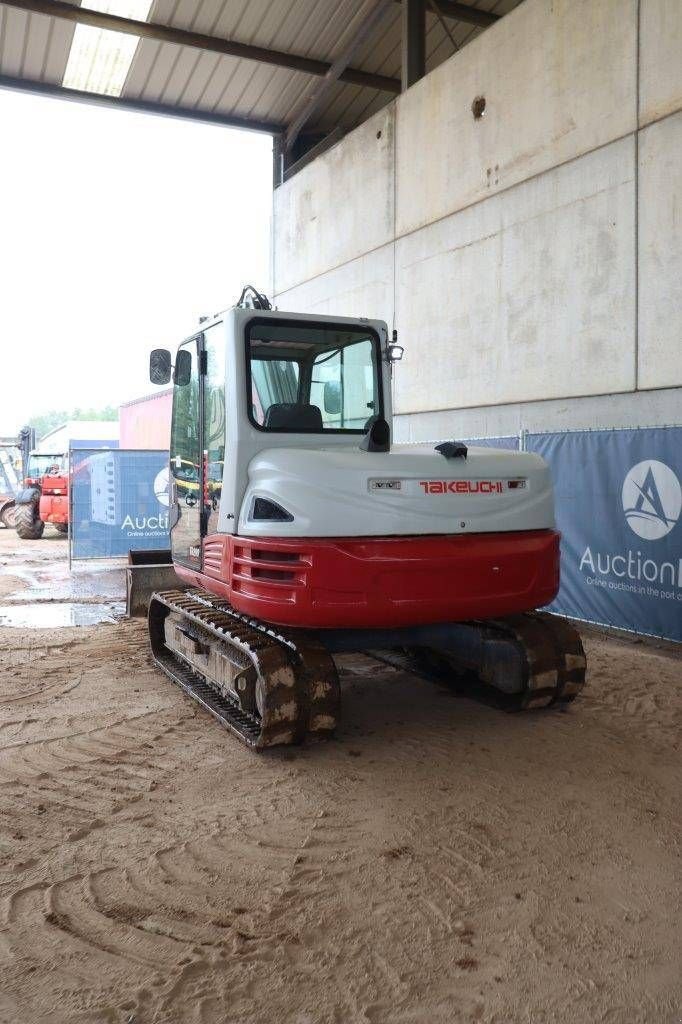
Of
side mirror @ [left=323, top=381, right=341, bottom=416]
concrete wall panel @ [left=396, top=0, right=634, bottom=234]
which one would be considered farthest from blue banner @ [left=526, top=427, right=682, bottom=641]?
side mirror @ [left=323, top=381, right=341, bottom=416]

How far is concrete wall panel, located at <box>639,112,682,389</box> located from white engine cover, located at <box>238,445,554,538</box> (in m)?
3.79

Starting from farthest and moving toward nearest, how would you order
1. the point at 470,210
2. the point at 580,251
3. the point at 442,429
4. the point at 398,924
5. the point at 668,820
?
the point at 442,429 < the point at 470,210 < the point at 580,251 < the point at 668,820 < the point at 398,924

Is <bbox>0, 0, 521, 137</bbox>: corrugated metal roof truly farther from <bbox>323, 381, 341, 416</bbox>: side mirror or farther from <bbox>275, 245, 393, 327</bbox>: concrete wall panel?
<bbox>323, 381, 341, 416</bbox>: side mirror

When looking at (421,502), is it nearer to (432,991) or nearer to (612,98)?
(432,991)

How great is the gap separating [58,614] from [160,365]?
15.3ft

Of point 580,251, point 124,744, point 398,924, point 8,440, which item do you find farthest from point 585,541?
point 8,440

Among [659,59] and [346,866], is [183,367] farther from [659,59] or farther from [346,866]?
[659,59]

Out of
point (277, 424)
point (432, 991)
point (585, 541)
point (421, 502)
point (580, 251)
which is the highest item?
point (580, 251)

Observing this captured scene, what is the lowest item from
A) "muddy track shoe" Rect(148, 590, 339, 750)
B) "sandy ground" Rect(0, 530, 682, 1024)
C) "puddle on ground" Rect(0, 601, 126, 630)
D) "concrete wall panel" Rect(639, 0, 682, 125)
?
"sandy ground" Rect(0, 530, 682, 1024)

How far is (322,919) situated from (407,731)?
2.32 meters

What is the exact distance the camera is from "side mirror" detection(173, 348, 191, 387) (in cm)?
605

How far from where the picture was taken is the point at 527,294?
10.0m

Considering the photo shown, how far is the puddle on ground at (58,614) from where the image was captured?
891 centimetres

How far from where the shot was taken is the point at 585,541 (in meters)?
8.60
